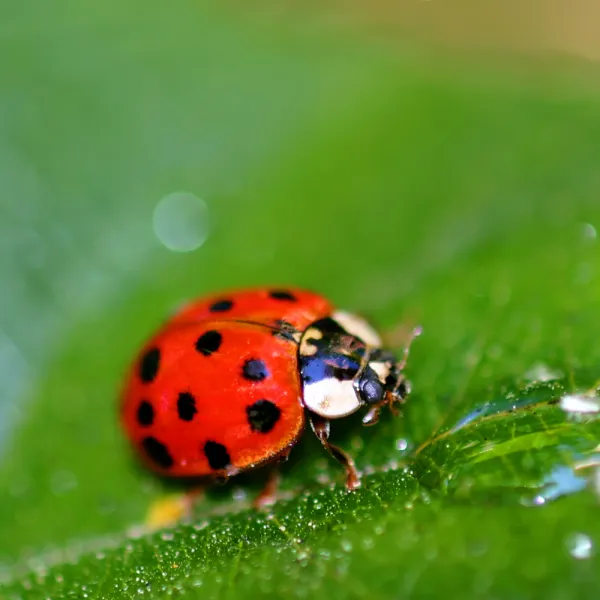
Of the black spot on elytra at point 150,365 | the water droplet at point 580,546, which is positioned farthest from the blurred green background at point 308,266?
the black spot on elytra at point 150,365

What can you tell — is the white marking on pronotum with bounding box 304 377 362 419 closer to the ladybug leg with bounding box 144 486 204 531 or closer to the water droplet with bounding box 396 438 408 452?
the water droplet with bounding box 396 438 408 452

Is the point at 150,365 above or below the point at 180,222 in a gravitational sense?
below

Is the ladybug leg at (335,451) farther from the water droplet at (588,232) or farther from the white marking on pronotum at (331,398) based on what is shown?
the water droplet at (588,232)

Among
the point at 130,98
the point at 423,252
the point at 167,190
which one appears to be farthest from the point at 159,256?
the point at 423,252

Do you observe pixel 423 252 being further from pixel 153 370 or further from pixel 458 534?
pixel 458 534

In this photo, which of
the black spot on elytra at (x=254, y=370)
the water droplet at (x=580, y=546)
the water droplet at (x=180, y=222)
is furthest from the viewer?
the water droplet at (x=180, y=222)

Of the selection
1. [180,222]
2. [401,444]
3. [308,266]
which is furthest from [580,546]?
[180,222]

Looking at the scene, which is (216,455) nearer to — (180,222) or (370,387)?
(370,387)
